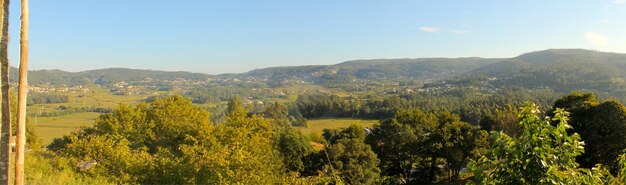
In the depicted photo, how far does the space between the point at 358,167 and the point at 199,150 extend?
11724 millimetres

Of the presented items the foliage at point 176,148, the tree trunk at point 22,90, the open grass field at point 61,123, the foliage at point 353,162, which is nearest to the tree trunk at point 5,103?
the tree trunk at point 22,90

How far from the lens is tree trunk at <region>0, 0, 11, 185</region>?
385 cm

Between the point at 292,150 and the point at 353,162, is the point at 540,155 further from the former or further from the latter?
the point at 292,150

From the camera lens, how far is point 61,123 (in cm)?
9094

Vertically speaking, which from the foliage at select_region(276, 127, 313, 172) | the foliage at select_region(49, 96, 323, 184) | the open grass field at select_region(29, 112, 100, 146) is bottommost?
the open grass field at select_region(29, 112, 100, 146)

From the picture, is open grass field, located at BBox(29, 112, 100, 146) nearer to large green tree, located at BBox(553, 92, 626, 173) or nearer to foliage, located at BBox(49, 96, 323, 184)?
foliage, located at BBox(49, 96, 323, 184)

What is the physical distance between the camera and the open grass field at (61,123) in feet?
247

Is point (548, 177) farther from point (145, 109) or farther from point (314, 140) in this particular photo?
point (314, 140)

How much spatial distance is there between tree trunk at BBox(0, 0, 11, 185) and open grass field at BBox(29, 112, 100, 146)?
77228mm

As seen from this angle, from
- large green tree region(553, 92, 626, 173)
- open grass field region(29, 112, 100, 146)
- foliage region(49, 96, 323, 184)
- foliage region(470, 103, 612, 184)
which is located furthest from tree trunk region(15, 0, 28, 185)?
open grass field region(29, 112, 100, 146)

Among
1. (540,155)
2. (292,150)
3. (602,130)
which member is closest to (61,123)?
(292,150)

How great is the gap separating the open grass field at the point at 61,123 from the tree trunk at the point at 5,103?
253 ft

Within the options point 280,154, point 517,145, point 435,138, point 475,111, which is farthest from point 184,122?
point 475,111

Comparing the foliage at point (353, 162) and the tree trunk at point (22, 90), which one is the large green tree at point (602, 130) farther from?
the tree trunk at point (22, 90)
